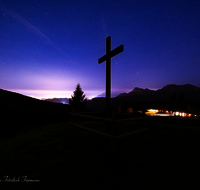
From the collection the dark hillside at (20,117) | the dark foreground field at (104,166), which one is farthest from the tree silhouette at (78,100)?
the dark foreground field at (104,166)

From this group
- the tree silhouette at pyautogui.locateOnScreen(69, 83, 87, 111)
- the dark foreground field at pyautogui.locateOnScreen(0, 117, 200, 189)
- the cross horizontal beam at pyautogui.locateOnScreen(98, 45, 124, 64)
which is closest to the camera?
the dark foreground field at pyautogui.locateOnScreen(0, 117, 200, 189)

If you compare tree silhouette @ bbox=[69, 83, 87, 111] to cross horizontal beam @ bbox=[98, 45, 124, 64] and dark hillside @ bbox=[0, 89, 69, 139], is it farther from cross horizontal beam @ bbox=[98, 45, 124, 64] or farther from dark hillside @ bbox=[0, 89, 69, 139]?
cross horizontal beam @ bbox=[98, 45, 124, 64]

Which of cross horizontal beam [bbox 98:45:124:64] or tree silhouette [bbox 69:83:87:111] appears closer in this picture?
cross horizontal beam [bbox 98:45:124:64]

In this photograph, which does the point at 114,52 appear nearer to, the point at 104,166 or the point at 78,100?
the point at 104,166

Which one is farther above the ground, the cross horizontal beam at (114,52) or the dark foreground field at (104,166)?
the cross horizontal beam at (114,52)

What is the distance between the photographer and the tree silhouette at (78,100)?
1012 inches

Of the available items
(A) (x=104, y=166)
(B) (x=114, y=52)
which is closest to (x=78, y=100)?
(B) (x=114, y=52)

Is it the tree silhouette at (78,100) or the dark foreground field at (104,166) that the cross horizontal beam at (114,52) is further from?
the tree silhouette at (78,100)

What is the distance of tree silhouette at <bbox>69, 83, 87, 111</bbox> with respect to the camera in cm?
2570

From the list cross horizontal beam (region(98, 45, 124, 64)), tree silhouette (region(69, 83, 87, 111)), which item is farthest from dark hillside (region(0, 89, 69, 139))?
cross horizontal beam (region(98, 45, 124, 64))

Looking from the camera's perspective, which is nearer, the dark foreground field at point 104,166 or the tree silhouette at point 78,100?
the dark foreground field at point 104,166

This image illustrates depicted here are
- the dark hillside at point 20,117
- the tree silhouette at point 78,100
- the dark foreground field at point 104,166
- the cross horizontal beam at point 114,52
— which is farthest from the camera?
the tree silhouette at point 78,100

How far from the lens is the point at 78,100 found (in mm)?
26109

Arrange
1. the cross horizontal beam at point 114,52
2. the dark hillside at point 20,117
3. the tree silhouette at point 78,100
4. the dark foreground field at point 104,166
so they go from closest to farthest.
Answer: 1. the dark foreground field at point 104,166
2. the cross horizontal beam at point 114,52
3. the dark hillside at point 20,117
4. the tree silhouette at point 78,100
